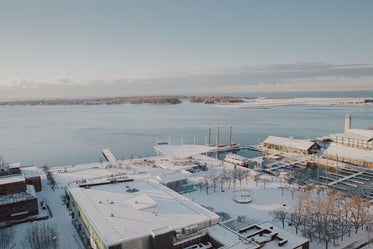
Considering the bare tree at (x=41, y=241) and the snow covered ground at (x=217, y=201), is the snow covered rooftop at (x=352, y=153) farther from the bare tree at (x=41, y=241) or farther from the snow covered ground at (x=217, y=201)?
the bare tree at (x=41, y=241)

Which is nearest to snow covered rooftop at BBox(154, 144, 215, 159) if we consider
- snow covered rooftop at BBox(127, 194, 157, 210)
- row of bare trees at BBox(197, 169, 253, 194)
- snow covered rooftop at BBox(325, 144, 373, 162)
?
row of bare trees at BBox(197, 169, 253, 194)

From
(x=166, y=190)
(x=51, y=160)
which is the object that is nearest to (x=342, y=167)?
(x=166, y=190)

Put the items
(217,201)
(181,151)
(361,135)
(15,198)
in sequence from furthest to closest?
(181,151) → (361,135) → (217,201) → (15,198)

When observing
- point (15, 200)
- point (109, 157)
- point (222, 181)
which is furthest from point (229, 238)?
point (109, 157)

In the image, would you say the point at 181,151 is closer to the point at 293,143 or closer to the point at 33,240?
the point at 293,143

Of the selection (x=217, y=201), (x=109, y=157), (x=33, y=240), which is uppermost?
(x=33, y=240)
